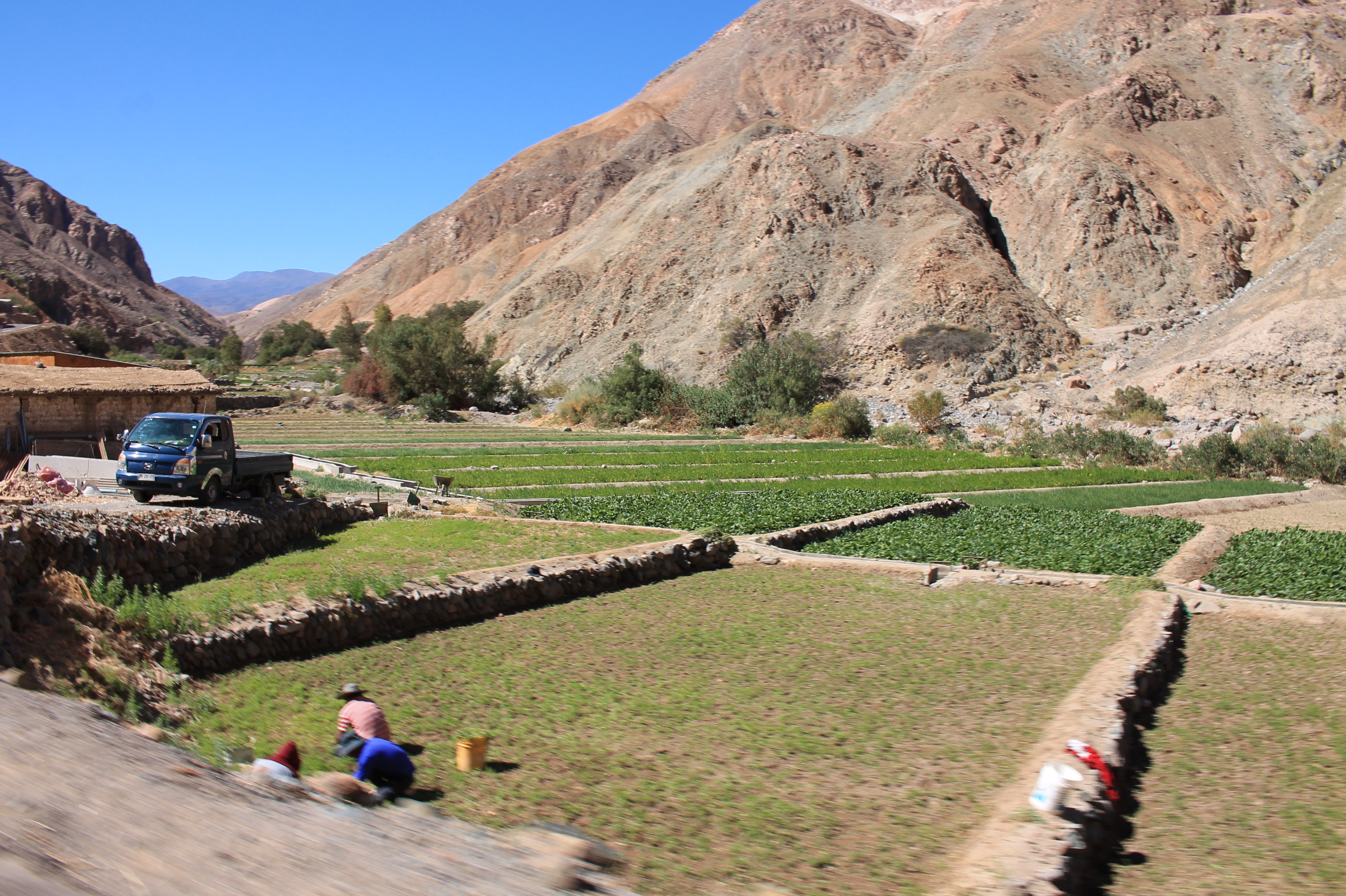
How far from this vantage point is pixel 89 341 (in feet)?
265

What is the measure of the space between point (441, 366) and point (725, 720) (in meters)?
65.0

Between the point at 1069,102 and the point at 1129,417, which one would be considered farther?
the point at 1069,102

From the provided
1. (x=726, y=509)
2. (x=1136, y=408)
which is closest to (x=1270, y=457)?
(x=1136, y=408)

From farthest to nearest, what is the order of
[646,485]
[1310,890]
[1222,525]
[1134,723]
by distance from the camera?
[646,485], [1222,525], [1134,723], [1310,890]

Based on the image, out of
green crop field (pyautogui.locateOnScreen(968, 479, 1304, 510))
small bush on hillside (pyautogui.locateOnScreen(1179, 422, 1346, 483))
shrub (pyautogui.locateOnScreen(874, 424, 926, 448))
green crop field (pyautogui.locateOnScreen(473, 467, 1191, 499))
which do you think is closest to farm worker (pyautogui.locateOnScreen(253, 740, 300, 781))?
green crop field (pyautogui.locateOnScreen(473, 467, 1191, 499))

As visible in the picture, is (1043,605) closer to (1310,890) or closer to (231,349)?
(1310,890)

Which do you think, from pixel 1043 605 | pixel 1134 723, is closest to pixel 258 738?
pixel 1134 723

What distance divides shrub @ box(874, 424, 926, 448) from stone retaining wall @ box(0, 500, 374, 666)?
117ft

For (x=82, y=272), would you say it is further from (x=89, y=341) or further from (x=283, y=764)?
(x=283, y=764)

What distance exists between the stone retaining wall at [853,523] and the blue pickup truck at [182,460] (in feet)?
34.1

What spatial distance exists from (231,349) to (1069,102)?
9012 centimetres

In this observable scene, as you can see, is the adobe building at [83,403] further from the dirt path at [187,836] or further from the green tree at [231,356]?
the green tree at [231,356]

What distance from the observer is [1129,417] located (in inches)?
1741

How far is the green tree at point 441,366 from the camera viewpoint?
69.5 meters
